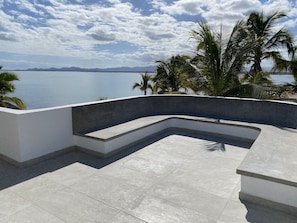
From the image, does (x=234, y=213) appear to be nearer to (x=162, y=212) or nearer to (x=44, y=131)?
(x=162, y=212)

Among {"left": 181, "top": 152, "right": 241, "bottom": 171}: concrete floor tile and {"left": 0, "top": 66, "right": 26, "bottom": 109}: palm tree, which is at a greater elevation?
{"left": 0, "top": 66, "right": 26, "bottom": 109}: palm tree

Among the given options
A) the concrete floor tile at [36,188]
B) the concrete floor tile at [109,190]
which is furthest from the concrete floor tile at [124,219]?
the concrete floor tile at [36,188]

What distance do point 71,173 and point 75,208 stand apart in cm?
97

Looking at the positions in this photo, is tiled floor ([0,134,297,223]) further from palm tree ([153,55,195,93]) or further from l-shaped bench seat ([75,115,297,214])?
palm tree ([153,55,195,93])

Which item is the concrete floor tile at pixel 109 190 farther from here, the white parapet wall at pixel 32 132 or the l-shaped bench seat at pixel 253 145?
the white parapet wall at pixel 32 132

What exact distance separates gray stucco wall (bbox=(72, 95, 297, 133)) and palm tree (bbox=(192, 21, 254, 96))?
1186 millimetres

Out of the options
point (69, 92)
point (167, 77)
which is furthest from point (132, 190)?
point (69, 92)

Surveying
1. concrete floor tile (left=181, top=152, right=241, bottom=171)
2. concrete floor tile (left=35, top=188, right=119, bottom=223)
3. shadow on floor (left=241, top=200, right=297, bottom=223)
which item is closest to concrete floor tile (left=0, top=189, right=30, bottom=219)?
concrete floor tile (left=35, top=188, right=119, bottom=223)

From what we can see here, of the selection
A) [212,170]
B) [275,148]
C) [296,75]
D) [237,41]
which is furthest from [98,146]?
[296,75]

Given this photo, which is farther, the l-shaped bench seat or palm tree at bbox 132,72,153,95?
palm tree at bbox 132,72,153,95

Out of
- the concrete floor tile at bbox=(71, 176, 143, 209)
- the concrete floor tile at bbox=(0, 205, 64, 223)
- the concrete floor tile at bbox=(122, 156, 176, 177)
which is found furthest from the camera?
the concrete floor tile at bbox=(122, 156, 176, 177)

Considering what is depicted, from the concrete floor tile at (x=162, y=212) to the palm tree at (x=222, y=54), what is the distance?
5.26 m

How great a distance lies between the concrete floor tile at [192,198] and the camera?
2.46 m

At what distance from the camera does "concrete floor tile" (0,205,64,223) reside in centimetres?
221
